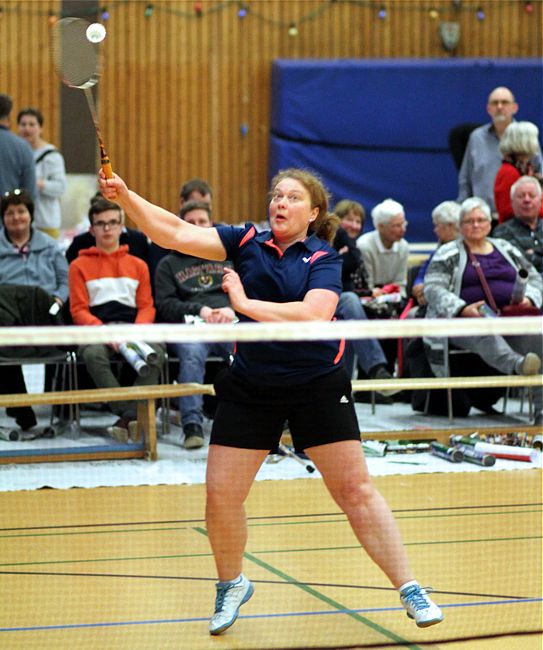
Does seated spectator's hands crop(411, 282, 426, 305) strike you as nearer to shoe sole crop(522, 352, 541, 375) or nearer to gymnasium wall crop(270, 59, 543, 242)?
shoe sole crop(522, 352, 541, 375)

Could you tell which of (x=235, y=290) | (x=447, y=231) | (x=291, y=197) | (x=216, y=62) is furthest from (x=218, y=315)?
(x=216, y=62)

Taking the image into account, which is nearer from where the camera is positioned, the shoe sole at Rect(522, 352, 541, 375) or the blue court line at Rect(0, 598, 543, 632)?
the blue court line at Rect(0, 598, 543, 632)

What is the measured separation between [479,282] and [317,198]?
449cm

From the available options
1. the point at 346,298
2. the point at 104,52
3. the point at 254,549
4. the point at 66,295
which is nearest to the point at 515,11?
the point at 104,52

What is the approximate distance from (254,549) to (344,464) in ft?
4.88

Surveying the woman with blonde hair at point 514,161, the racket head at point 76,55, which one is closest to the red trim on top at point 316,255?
the racket head at point 76,55

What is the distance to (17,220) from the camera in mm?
8344

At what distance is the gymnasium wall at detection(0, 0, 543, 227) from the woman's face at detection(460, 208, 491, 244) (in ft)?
22.4

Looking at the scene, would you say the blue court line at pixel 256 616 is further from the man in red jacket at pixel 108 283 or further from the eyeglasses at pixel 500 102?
the eyeglasses at pixel 500 102

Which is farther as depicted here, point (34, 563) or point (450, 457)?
point (450, 457)

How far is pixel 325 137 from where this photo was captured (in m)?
14.8

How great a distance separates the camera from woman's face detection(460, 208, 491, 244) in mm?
8258

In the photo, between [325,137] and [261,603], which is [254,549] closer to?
[261,603]

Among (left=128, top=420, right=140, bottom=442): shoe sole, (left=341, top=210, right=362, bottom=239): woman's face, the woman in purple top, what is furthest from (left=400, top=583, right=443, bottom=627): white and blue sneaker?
(left=341, top=210, right=362, bottom=239): woman's face
